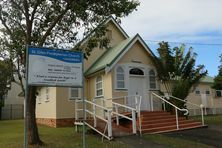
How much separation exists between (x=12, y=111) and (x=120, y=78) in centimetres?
3032

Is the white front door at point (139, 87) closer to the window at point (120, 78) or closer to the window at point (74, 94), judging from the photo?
the window at point (120, 78)

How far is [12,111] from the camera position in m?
43.7

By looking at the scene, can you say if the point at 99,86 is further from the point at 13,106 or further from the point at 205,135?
the point at 13,106

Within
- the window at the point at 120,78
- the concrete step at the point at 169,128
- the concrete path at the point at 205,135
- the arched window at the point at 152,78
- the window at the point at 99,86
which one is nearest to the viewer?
the concrete path at the point at 205,135

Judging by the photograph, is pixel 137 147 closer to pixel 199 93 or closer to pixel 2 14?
pixel 2 14

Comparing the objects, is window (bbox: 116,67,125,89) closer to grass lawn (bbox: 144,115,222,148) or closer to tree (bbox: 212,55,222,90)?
grass lawn (bbox: 144,115,222,148)

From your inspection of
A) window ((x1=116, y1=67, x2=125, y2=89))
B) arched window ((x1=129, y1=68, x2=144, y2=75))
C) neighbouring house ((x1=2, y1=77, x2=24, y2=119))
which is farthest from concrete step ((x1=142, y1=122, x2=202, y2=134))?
neighbouring house ((x1=2, y1=77, x2=24, y2=119))

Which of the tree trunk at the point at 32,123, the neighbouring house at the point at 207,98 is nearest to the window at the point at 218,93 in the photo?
the neighbouring house at the point at 207,98

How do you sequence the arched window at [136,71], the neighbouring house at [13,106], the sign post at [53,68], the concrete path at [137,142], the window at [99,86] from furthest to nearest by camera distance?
the neighbouring house at [13,106] < the window at [99,86] < the arched window at [136,71] < the concrete path at [137,142] < the sign post at [53,68]

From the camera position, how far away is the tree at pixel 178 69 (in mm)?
18906

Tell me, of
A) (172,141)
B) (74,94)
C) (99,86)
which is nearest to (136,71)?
(99,86)

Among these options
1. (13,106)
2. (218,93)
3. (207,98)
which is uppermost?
(218,93)

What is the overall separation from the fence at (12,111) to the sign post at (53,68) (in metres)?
36.7

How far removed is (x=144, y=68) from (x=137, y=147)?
876cm
